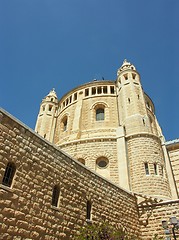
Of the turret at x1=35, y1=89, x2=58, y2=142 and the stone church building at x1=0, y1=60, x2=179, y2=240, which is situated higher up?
the turret at x1=35, y1=89, x2=58, y2=142

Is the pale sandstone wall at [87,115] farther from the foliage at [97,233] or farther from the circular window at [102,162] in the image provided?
the foliage at [97,233]

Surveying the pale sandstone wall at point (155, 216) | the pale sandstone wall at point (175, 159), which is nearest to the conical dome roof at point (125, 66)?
the pale sandstone wall at point (175, 159)

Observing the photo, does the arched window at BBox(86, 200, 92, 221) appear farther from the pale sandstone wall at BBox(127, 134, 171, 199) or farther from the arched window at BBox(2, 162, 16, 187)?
the pale sandstone wall at BBox(127, 134, 171, 199)

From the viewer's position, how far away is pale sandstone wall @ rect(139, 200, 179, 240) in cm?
1122

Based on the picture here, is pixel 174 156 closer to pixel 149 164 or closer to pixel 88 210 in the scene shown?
pixel 149 164

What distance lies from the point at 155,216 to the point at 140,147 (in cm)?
622

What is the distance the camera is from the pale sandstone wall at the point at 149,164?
15.0m

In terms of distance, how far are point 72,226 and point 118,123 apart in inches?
567

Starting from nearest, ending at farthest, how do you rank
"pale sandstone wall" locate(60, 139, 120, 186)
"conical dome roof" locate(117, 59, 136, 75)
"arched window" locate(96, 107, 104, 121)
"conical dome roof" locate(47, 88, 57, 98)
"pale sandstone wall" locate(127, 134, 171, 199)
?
1. "pale sandstone wall" locate(127, 134, 171, 199)
2. "pale sandstone wall" locate(60, 139, 120, 186)
3. "arched window" locate(96, 107, 104, 121)
4. "conical dome roof" locate(117, 59, 136, 75)
5. "conical dome roof" locate(47, 88, 57, 98)

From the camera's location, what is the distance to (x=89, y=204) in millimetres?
9336

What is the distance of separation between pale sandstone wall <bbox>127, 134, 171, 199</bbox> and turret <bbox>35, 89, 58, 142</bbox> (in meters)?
11.2

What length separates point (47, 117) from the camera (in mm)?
27859

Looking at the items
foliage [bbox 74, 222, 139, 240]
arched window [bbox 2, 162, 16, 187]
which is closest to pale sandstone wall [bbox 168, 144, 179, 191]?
foliage [bbox 74, 222, 139, 240]

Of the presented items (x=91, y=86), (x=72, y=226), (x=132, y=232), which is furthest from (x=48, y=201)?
(x=91, y=86)
